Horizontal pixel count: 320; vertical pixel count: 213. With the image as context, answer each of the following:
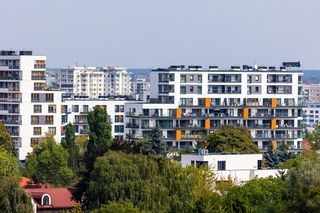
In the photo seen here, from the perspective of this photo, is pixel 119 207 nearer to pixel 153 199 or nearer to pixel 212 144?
pixel 153 199

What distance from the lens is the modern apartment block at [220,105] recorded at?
177 meters

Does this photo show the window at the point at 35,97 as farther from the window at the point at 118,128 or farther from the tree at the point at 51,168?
the tree at the point at 51,168

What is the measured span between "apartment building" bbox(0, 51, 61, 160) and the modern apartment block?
1066 centimetres

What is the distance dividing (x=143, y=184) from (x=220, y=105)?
8516cm

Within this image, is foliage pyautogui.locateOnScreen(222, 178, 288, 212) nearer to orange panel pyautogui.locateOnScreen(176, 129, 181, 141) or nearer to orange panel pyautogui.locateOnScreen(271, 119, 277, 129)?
orange panel pyautogui.locateOnScreen(176, 129, 181, 141)

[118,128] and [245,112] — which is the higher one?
[245,112]

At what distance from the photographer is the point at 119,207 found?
84.4 metres

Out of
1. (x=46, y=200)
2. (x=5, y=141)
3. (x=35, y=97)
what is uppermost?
(x=35, y=97)

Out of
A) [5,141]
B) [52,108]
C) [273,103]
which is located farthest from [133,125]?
[5,141]

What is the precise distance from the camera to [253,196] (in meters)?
90.8

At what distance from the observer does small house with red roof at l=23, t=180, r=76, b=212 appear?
10431 cm

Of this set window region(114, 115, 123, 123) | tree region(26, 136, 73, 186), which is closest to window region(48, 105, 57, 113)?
window region(114, 115, 123, 123)

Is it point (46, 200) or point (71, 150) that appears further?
point (71, 150)

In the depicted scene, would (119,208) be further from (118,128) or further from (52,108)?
(118,128)
